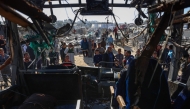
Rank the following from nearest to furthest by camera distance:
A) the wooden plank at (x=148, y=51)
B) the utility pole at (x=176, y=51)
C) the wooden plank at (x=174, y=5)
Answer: the wooden plank at (x=174, y=5) < the wooden plank at (x=148, y=51) < the utility pole at (x=176, y=51)

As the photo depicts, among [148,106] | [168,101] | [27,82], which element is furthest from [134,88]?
[27,82]

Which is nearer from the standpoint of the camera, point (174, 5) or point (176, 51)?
point (174, 5)

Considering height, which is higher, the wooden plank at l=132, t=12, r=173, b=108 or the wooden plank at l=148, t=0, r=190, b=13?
the wooden plank at l=148, t=0, r=190, b=13

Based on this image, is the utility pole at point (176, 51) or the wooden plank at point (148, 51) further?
the utility pole at point (176, 51)

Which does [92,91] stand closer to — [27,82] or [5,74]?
[27,82]

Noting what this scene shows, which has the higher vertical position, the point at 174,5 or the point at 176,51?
the point at 174,5

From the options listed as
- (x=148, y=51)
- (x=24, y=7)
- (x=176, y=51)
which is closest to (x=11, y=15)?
(x=24, y=7)

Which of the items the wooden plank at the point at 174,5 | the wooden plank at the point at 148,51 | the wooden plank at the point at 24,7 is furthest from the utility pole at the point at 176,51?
the wooden plank at the point at 24,7

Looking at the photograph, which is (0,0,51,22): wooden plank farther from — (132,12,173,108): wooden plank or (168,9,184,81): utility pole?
(168,9,184,81): utility pole

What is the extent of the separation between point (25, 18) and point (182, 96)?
2813 mm

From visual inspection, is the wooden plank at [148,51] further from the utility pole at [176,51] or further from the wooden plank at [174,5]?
the utility pole at [176,51]

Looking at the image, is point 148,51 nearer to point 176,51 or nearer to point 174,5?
point 174,5

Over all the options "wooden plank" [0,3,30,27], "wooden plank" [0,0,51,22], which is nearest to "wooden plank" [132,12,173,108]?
"wooden plank" [0,0,51,22]

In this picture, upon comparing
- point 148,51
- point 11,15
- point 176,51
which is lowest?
point 176,51
